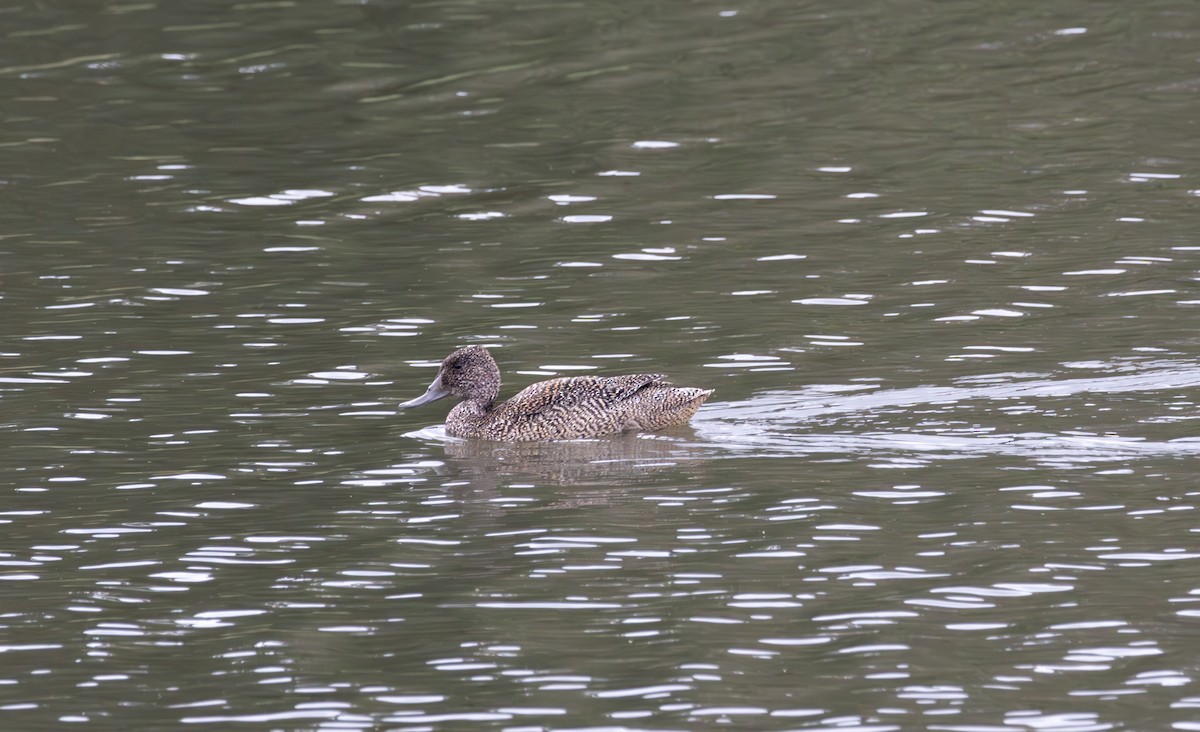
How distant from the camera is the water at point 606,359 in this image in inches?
420

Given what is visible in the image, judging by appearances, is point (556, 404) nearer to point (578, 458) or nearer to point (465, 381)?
point (578, 458)

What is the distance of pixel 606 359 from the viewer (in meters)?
17.7

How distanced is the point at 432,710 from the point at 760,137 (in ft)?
57.4

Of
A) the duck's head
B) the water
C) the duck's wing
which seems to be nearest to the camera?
the water

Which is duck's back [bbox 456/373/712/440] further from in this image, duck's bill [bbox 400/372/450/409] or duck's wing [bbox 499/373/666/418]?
duck's bill [bbox 400/372/450/409]

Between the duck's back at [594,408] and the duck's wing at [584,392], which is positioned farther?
the duck's wing at [584,392]

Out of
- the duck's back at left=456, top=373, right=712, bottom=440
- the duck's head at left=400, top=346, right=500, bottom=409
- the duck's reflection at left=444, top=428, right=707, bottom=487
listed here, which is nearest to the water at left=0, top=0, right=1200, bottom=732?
the duck's reflection at left=444, top=428, right=707, bottom=487

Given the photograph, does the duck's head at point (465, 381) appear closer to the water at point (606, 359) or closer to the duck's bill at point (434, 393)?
the duck's bill at point (434, 393)

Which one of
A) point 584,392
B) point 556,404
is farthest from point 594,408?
point 556,404

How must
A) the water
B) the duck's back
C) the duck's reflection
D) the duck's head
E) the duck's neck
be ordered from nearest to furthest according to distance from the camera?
the water → the duck's reflection → the duck's back → the duck's neck → the duck's head

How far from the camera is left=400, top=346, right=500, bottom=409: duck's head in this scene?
16.4 meters

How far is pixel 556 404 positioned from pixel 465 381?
0.99 m

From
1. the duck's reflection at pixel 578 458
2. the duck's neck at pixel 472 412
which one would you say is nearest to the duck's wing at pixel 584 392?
the duck's reflection at pixel 578 458

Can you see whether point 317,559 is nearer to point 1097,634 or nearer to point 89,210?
point 1097,634
